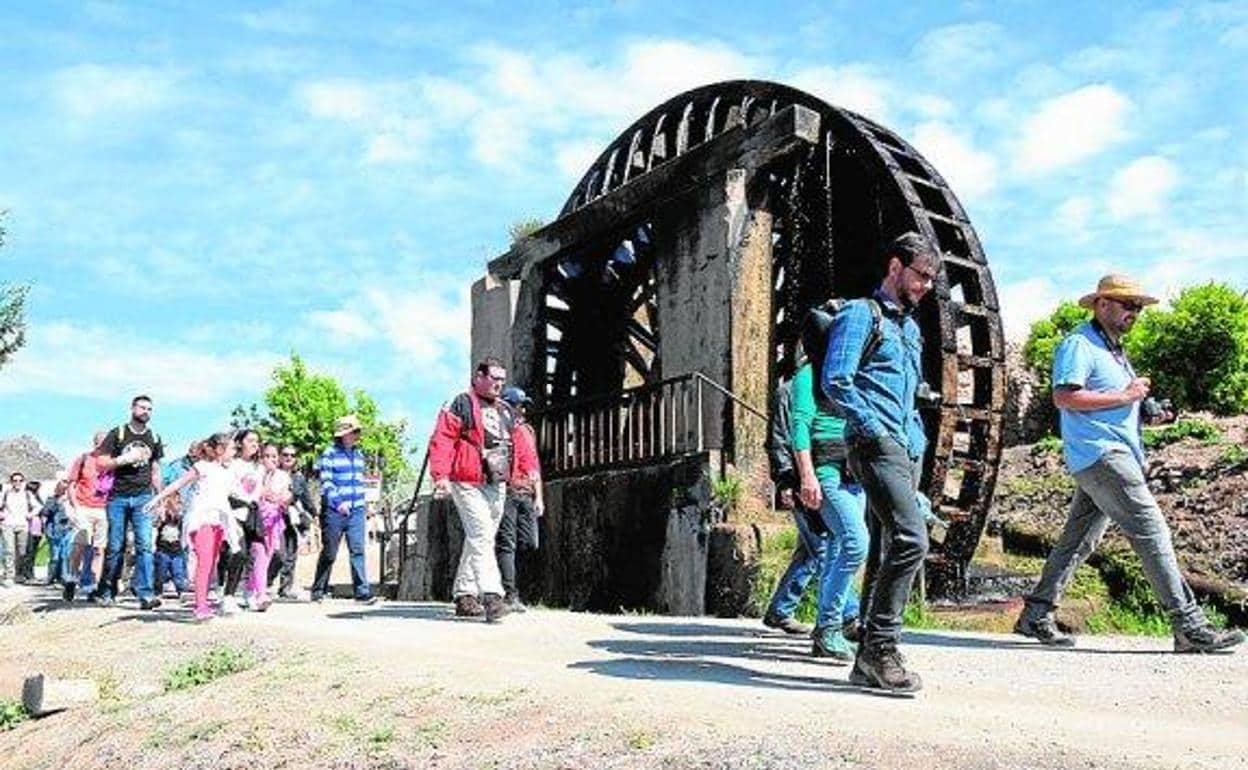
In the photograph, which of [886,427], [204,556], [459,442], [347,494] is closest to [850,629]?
[886,427]

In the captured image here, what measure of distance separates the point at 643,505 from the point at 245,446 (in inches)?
147

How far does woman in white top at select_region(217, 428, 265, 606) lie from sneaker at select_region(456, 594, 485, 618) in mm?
2052

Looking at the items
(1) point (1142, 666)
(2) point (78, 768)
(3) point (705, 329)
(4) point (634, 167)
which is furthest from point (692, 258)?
(2) point (78, 768)

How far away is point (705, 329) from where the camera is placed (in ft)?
42.7

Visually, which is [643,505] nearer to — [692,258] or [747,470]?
[747,470]

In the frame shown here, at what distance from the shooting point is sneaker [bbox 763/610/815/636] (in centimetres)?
786

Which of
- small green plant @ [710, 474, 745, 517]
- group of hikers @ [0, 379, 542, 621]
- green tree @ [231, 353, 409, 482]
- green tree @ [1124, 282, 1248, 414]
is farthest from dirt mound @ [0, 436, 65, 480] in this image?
small green plant @ [710, 474, 745, 517]

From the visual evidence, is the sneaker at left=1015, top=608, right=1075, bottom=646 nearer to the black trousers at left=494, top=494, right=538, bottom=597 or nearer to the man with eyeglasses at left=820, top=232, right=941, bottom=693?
the man with eyeglasses at left=820, top=232, right=941, bottom=693

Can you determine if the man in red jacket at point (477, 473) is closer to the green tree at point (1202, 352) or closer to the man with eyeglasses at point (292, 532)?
the man with eyeglasses at point (292, 532)

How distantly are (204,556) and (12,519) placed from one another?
32.5ft

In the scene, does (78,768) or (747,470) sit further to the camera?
(747,470)

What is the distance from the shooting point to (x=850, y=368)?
18.1ft

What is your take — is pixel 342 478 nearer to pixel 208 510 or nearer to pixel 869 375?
pixel 208 510

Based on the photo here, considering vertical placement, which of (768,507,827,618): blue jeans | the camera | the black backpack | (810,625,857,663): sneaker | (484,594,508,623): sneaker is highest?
the black backpack
